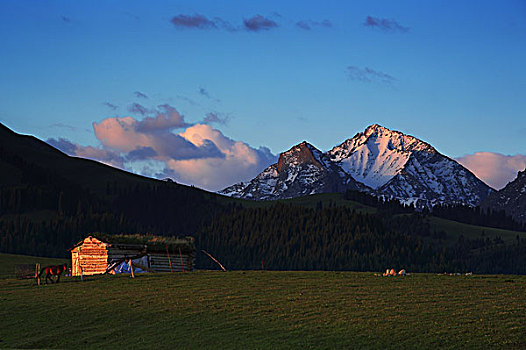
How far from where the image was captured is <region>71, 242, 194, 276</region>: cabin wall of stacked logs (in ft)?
266

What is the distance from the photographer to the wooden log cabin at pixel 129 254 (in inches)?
3191

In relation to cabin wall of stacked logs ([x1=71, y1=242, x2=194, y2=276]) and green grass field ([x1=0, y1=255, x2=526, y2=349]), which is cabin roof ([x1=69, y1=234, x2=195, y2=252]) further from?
green grass field ([x1=0, y1=255, x2=526, y2=349])

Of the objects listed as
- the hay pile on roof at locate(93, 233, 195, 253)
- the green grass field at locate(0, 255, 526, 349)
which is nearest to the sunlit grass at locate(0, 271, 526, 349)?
the green grass field at locate(0, 255, 526, 349)

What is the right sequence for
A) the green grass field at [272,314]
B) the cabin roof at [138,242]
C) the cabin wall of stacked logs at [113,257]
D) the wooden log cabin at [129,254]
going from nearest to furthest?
1. the green grass field at [272,314]
2. the wooden log cabin at [129,254]
3. the cabin wall of stacked logs at [113,257]
4. the cabin roof at [138,242]

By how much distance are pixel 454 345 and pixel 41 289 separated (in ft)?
133

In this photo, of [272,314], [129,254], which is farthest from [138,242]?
[272,314]

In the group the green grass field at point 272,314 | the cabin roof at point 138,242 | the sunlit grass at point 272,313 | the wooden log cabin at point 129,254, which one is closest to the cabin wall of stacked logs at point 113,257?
the wooden log cabin at point 129,254

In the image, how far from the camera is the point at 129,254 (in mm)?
81500

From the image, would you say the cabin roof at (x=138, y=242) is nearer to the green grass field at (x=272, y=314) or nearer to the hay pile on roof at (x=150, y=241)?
the hay pile on roof at (x=150, y=241)

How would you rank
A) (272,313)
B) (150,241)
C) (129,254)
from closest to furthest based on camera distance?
(272,313) → (129,254) → (150,241)

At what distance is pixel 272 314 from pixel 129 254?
3914 centimetres

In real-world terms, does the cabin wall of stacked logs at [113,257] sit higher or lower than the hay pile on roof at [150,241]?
lower

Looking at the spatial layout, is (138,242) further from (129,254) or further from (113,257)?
(113,257)

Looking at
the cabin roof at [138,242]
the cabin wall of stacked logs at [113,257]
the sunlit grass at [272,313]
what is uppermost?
the cabin roof at [138,242]
